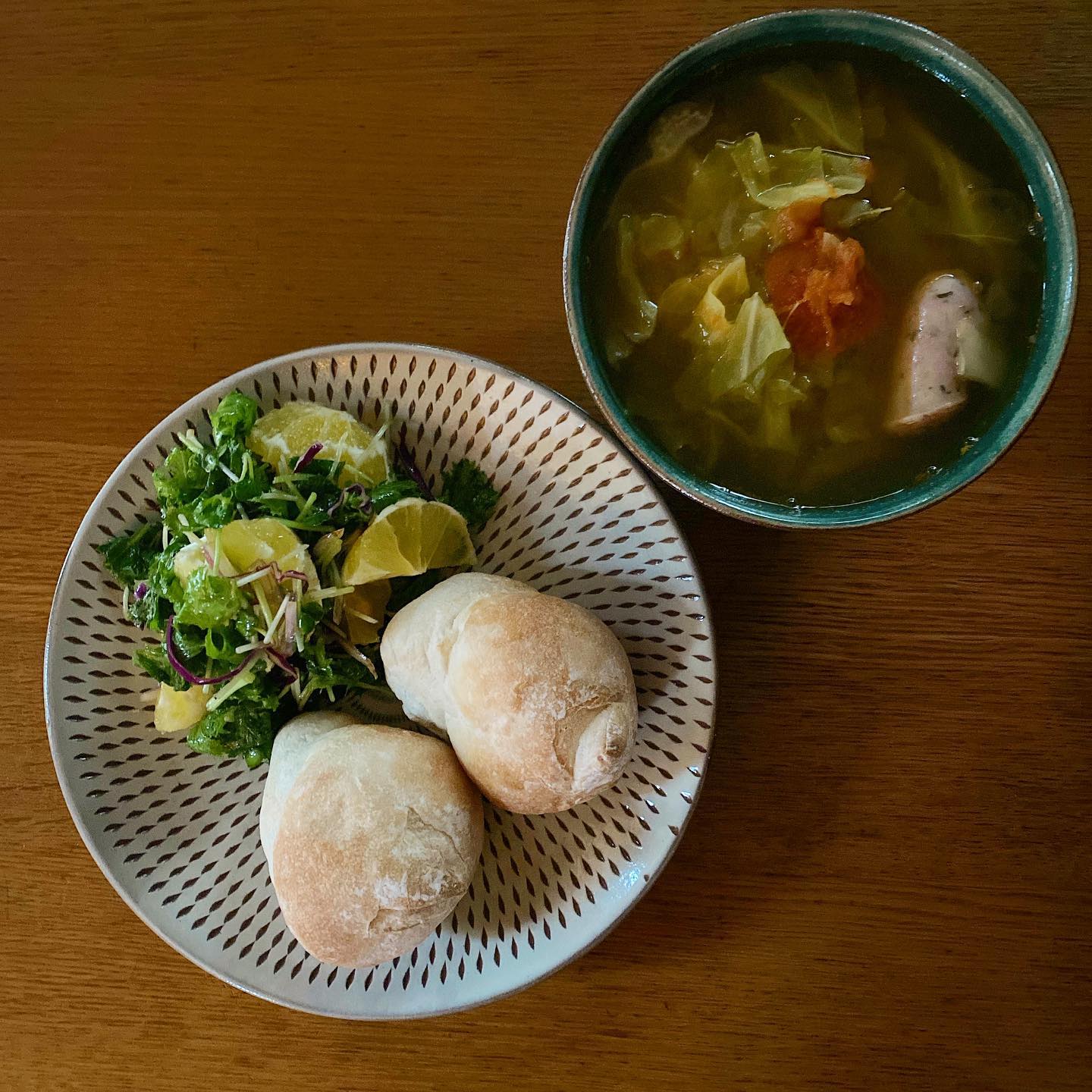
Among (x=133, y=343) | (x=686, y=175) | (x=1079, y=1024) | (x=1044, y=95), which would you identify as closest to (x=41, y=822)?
(x=133, y=343)

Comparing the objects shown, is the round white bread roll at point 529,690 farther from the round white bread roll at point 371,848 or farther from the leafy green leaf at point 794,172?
the leafy green leaf at point 794,172

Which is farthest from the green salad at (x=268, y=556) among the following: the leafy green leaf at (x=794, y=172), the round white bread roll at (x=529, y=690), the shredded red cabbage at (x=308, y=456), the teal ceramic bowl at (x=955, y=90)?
the leafy green leaf at (x=794, y=172)

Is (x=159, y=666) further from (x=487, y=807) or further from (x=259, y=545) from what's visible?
(x=487, y=807)

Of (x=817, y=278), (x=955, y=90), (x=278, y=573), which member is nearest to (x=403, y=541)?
(x=278, y=573)

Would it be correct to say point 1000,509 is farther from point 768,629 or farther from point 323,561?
point 323,561

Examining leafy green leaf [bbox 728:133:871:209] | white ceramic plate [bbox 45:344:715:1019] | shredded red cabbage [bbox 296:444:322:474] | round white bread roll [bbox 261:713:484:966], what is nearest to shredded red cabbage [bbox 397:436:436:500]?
white ceramic plate [bbox 45:344:715:1019]
